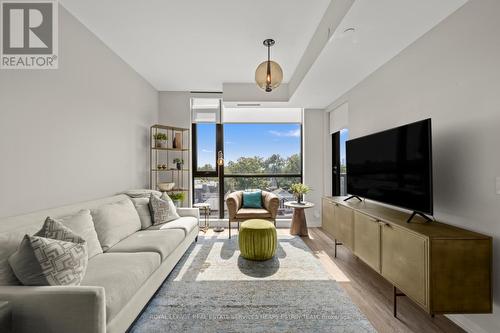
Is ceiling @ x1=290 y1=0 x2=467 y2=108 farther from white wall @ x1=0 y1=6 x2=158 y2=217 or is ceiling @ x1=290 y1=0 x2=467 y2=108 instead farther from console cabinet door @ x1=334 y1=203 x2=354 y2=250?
white wall @ x1=0 y1=6 x2=158 y2=217

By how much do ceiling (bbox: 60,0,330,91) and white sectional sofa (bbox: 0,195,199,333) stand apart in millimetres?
1999

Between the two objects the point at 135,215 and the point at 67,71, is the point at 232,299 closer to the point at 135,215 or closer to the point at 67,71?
the point at 135,215

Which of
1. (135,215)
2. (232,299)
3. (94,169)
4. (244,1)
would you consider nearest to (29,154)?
(94,169)

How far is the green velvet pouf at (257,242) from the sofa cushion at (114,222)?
1.36 metres

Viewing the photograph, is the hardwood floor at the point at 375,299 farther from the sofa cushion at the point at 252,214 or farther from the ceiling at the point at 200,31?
the ceiling at the point at 200,31

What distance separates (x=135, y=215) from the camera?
112 inches

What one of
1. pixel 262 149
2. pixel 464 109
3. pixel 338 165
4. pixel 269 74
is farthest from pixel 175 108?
pixel 464 109

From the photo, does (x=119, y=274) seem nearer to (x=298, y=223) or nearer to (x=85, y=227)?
(x=85, y=227)

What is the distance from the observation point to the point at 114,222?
2.39 m

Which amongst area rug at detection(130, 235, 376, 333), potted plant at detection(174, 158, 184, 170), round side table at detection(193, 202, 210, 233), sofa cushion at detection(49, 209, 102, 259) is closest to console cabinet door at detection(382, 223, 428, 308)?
area rug at detection(130, 235, 376, 333)

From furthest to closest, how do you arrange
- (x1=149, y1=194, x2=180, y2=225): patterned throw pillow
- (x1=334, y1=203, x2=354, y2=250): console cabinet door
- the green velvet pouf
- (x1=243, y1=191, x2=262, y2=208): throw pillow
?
(x1=243, y1=191, x2=262, y2=208): throw pillow < (x1=149, y1=194, x2=180, y2=225): patterned throw pillow < the green velvet pouf < (x1=334, y1=203, x2=354, y2=250): console cabinet door

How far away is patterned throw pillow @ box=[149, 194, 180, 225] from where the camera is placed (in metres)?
3.11

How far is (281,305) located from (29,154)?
8.33 ft

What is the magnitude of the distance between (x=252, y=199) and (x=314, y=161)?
1.56 metres
